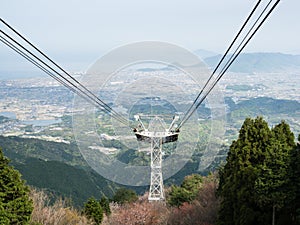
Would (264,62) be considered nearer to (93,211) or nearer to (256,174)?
(93,211)

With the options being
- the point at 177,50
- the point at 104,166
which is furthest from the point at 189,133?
the point at 177,50

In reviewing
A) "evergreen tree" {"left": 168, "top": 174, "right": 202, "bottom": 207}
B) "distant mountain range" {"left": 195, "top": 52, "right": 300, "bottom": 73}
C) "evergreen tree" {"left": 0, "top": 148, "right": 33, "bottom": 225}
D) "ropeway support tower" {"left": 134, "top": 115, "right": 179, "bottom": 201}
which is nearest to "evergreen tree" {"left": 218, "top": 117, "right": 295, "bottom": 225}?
"ropeway support tower" {"left": 134, "top": 115, "right": 179, "bottom": 201}

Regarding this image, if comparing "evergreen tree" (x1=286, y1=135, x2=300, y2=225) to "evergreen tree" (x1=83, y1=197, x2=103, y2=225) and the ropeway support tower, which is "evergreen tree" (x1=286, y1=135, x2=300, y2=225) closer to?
the ropeway support tower

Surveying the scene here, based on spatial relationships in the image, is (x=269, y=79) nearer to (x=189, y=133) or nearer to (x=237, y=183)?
(x=189, y=133)

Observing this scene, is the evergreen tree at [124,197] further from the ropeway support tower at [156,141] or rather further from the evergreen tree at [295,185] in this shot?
the evergreen tree at [295,185]

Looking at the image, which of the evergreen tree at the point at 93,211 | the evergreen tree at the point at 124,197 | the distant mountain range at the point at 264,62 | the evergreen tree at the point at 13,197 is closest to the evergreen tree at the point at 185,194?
the evergreen tree at the point at 93,211

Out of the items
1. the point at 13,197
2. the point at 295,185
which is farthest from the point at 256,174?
the point at 13,197
